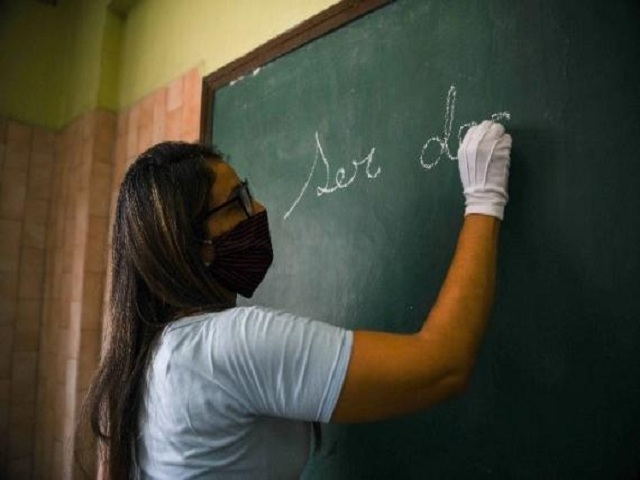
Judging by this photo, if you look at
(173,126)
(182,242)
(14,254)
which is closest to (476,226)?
(182,242)

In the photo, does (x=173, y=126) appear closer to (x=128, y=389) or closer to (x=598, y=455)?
(x=128, y=389)

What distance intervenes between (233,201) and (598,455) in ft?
2.13

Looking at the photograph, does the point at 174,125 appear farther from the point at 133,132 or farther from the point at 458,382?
the point at 458,382

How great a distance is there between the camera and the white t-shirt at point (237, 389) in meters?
0.56

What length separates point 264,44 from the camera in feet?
3.94

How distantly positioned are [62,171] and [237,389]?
200cm

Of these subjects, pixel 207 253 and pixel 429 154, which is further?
pixel 429 154

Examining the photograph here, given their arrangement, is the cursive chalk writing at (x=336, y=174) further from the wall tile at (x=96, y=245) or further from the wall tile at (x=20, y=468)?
the wall tile at (x=20, y=468)

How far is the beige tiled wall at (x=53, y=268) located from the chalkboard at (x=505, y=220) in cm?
103

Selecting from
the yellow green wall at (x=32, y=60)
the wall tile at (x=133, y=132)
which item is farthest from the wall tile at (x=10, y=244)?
the wall tile at (x=133, y=132)

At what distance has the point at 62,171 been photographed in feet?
7.11

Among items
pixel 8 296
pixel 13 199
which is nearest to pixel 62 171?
pixel 13 199

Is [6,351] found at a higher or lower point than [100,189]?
lower

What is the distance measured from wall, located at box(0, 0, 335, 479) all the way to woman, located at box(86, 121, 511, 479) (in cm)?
94
